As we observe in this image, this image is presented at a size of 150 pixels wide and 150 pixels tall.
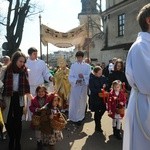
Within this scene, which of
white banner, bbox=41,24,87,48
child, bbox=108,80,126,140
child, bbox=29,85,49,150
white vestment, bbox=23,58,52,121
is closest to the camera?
child, bbox=29,85,49,150

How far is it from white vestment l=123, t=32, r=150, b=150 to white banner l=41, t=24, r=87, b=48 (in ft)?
43.3

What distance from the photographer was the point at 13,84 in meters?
7.21

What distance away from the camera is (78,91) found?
11039mm

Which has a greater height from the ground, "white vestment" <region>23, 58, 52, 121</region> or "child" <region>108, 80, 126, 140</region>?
"white vestment" <region>23, 58, 52, 121</region>

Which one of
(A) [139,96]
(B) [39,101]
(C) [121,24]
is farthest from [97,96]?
(C) [121,24]

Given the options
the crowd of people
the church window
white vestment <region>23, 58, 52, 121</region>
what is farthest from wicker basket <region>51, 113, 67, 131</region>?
the church window

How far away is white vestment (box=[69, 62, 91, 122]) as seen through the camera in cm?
1086

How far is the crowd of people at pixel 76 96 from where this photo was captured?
382 cm

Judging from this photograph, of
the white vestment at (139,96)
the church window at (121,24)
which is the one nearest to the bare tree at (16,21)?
the church window at (121,24)

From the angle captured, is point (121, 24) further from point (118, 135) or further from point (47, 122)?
point (47, 122)

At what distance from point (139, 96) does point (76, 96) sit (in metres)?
Result: 7.28

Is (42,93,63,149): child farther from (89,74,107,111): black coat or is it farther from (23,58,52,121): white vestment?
(23,58,52,121): white vestment

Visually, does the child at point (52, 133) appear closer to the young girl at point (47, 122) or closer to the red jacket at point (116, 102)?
the young girl at point (47, 122)

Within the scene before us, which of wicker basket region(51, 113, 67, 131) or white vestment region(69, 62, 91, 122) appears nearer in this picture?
wicker basket region(51, 113, 67, 131)
